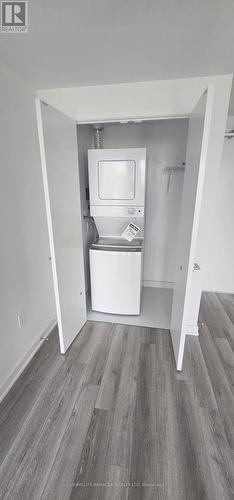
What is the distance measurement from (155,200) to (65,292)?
5.56 ft

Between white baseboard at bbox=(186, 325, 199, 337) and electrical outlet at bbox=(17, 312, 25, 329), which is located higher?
electrical outlet at bbox=(17, 312, 25, 329)

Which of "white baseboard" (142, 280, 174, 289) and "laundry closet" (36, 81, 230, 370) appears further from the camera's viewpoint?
"white baseboard" (142, 280, 174, 289)

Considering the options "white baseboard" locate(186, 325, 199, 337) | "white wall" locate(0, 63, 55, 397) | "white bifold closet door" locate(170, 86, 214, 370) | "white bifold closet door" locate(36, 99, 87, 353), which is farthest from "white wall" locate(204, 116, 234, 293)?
"white wall" locate(0, 63, 55, 397)

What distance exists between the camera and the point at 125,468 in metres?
1.16

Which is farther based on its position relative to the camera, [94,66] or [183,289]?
[183,289]

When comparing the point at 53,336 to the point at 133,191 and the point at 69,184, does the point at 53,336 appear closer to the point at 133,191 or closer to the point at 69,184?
the point at 69,184

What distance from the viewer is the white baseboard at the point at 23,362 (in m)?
1.56

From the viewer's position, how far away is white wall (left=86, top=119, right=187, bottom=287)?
2.57 m

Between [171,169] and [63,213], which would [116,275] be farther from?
Answer: [171,169]

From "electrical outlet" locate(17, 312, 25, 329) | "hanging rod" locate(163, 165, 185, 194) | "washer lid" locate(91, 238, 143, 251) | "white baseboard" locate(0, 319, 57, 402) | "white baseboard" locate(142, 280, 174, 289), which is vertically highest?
"hanging rod" locate(163, 165, 185, 194)

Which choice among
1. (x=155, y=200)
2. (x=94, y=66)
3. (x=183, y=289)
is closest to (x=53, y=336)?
(x=183, y=289)

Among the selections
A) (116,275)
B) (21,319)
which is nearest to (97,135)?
(116,275)

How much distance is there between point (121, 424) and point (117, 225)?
5.70 ft

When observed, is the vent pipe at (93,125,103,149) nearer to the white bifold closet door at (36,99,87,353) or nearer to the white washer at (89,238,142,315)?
the white bifold closet door at (36,99,87,353)
